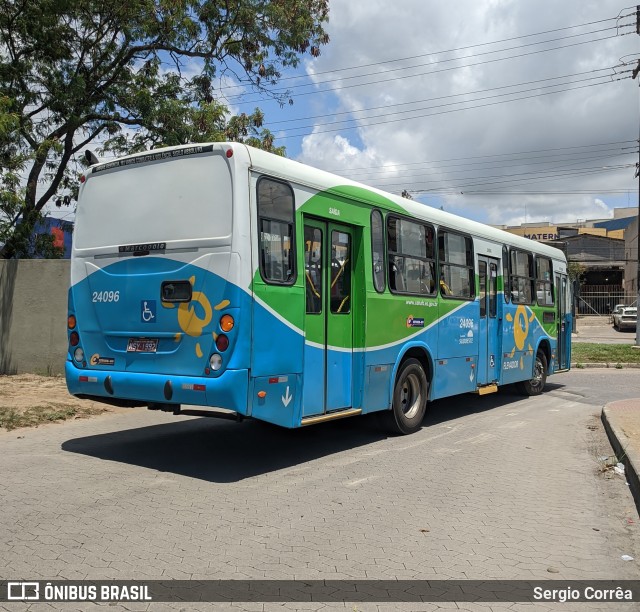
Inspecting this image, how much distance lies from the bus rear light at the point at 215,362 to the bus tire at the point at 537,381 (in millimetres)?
9168

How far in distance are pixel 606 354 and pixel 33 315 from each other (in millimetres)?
17488

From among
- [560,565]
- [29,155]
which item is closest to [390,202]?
[560,565]

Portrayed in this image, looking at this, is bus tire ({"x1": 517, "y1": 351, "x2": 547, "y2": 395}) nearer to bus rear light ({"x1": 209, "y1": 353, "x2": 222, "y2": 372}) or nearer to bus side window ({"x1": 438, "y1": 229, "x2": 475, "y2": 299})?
bus side window ({"x1": 438, "y1": 229, "x2": 475, "y2": 299})

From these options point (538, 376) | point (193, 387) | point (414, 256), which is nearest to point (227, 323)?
point (193, 387)

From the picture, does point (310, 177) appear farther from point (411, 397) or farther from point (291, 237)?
point (411, 397)

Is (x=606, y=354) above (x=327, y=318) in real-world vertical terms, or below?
below

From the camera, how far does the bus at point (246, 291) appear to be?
636 centimetres

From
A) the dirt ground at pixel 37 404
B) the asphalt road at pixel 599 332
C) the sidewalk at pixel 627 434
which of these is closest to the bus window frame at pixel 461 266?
the sidewalk at pixel 627 434

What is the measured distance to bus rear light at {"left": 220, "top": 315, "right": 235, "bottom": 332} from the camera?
6.23 metres

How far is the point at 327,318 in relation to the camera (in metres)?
7.52

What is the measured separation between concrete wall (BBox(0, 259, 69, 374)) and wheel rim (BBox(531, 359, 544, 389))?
9.71 metres

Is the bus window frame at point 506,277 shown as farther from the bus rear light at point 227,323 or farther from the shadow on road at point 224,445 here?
the bus rear light at point 227,323

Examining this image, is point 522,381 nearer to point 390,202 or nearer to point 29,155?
point 390,202

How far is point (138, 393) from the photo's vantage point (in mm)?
6762
